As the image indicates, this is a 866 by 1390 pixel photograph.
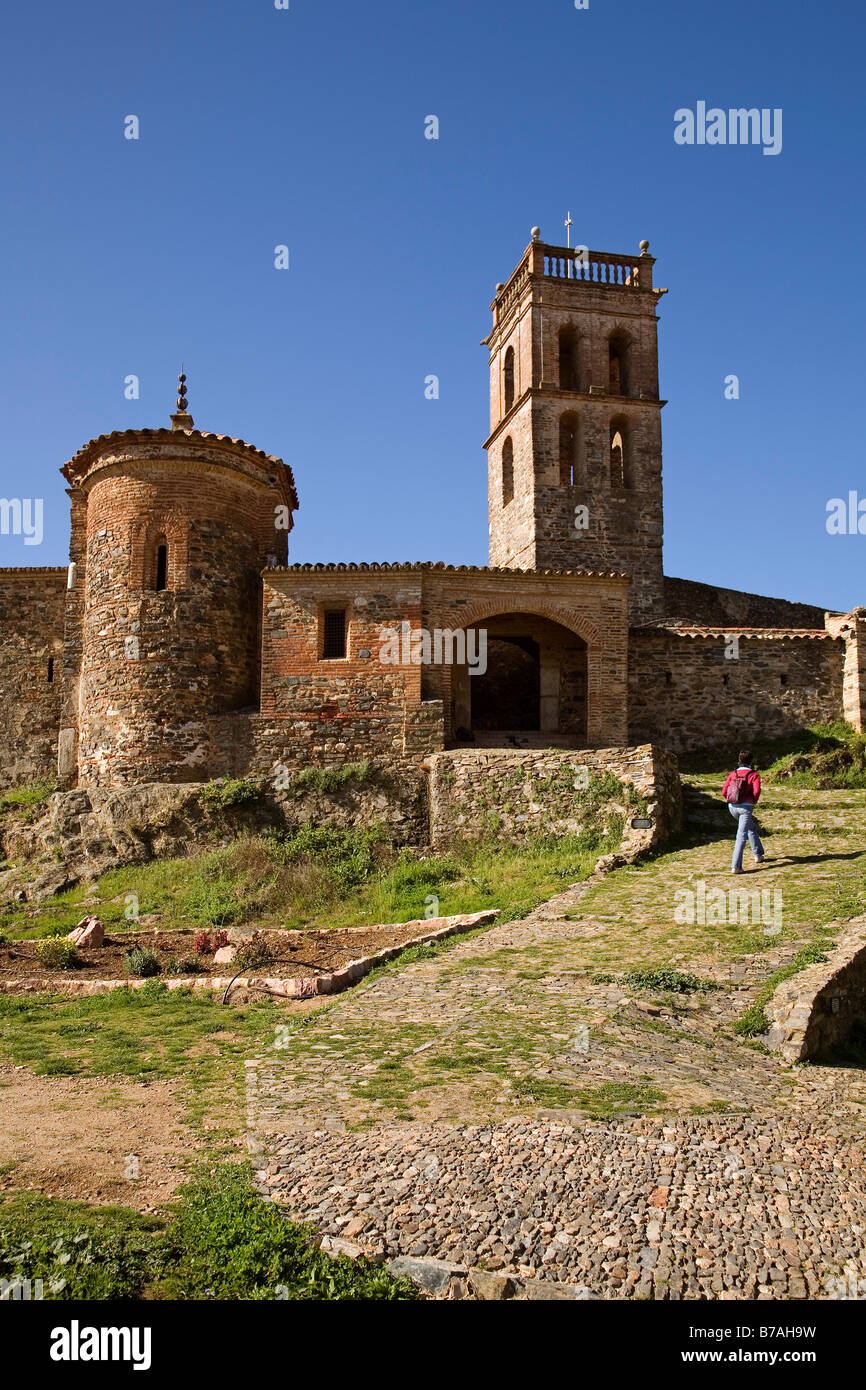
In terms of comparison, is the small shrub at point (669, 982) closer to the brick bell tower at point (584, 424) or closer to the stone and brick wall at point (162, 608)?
the stone and brick wall at point (162, 608)

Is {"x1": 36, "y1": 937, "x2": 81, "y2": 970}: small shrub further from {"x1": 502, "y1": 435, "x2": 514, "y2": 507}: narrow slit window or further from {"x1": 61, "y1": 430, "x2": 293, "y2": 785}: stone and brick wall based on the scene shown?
{"x1": 502, "y1": 435, "x2": 514, "y2": 507}: narrow slit window

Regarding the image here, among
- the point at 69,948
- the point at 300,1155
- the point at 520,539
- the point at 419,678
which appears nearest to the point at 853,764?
the point at 419,678

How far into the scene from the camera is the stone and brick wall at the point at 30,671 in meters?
22.9

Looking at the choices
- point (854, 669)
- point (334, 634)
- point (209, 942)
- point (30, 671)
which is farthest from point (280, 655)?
point (854, 669)

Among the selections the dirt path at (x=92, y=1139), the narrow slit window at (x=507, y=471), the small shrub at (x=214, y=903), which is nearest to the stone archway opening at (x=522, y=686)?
the small shrub at (x=214, y=903)

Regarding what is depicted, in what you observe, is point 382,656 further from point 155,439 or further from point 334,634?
point 155,439

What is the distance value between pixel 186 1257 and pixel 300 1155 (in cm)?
120

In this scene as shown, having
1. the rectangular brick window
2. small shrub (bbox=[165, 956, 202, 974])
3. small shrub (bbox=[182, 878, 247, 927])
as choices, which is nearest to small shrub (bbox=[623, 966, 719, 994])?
small shrub (bbox=[165, 956, 202, 974])

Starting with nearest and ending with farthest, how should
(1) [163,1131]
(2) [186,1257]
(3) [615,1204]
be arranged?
1. (2) [186,1257]
2. (3) [615,1204]
3. (1) [163,1131]

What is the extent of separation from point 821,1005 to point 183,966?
785 cm

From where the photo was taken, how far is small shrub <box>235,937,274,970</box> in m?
12.0

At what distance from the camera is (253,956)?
12.2 meters
